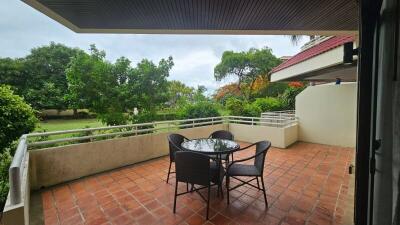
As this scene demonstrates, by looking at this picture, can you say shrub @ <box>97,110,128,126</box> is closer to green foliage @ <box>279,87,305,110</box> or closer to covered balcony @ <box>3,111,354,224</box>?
covered balcony @ <box>3,111,354,224</box>

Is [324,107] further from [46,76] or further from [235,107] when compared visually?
[46,76]

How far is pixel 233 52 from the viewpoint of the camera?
1595cm

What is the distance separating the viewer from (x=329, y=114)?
20.3 feet

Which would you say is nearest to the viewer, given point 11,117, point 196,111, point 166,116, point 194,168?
point 194,168

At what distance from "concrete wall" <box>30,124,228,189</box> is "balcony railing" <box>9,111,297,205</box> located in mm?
149

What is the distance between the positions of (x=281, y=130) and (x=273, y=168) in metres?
1.99

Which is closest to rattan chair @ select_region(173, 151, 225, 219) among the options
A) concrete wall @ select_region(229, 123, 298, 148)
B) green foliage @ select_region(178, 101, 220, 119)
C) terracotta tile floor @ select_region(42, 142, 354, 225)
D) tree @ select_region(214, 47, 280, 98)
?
terracotta tile floor @ select_region(42, 142, 354, 225)

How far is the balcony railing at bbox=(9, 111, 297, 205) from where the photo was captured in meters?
1.60

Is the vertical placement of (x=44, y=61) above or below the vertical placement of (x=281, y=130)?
above

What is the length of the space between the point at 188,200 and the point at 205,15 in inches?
105

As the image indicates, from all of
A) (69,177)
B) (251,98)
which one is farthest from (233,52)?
(69,177)

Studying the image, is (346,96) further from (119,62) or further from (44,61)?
(44,61)

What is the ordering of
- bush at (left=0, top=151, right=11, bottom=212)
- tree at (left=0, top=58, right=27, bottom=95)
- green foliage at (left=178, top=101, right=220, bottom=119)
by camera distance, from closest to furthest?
bush at (left=0, top=151, right=11, bottom=212) → green foliage at (left=178, top=101, right=220, bottom=119) → tree at (left=0, top=58, right=27, bottom=95)

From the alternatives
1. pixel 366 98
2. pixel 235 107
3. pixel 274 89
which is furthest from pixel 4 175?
pixel 274 89
